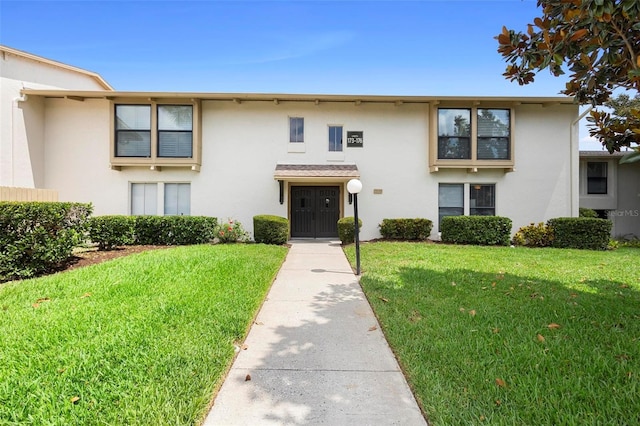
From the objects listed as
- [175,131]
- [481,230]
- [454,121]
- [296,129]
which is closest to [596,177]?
[454,121]

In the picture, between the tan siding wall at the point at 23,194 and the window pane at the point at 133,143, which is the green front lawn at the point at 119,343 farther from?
the window pane at the point at 133,143

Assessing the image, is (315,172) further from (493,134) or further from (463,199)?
(493,134)

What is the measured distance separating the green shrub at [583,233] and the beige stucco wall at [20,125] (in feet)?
62.3

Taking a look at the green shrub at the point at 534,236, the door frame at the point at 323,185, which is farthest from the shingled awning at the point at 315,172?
the green shrub at the point at 534,236

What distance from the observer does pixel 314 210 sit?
12.6 meters

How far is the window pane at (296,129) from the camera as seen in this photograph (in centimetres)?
1205

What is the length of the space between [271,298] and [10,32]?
576 inches

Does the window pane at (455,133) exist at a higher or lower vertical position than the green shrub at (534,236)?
higher

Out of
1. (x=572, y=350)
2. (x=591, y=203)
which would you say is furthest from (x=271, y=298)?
(x=591, y=203)

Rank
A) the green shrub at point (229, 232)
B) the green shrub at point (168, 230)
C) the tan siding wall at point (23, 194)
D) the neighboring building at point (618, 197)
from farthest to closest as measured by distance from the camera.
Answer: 1. the neighboring building at point (618, 197)
2. the green shrub at point (229, 232)
3. the green shrub at point (168, 230)
4. the tan siding wall at point (23, 194)

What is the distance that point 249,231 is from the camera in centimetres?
1191

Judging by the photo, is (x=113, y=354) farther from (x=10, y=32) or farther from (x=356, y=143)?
(x=10, y=32)

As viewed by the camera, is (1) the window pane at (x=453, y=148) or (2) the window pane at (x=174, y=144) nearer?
(2) the window pane at (x=174, y=144)

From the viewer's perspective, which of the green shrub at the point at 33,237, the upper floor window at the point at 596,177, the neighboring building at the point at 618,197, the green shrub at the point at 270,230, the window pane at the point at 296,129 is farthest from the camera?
the upper floor window at the point at 596,177
